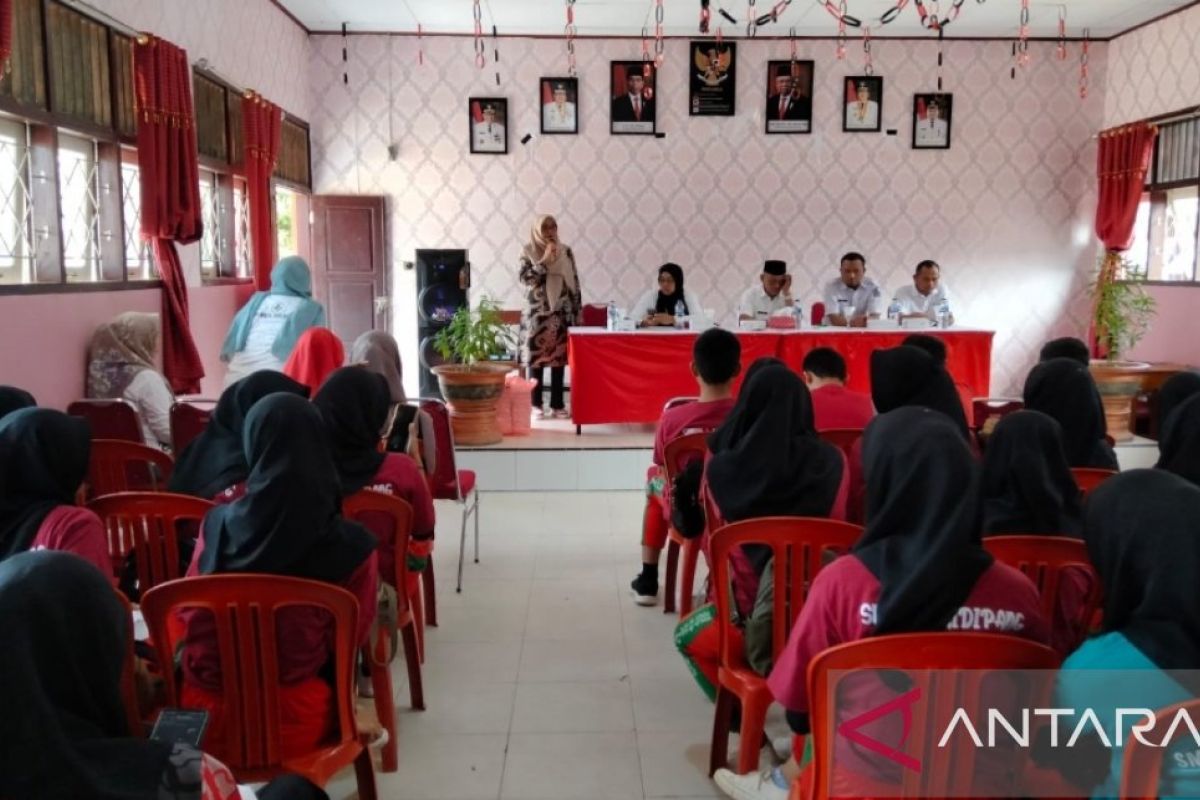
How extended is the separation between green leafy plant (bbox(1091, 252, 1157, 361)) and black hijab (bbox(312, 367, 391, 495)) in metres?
6.79

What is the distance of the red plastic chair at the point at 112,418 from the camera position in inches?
150

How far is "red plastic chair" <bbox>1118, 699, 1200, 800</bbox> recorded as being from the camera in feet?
4.26

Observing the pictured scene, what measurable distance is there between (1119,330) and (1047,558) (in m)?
6.39

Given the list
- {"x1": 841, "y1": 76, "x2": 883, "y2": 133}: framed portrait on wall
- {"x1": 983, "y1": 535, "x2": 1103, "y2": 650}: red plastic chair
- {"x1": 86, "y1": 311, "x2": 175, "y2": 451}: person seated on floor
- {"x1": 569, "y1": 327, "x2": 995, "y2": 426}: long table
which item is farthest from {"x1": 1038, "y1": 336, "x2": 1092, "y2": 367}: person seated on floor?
{"x1": 841, "y1": 76, "x2": 883, "y2": 133}: framed portrait on wall

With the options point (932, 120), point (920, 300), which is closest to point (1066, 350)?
point (920, 300)

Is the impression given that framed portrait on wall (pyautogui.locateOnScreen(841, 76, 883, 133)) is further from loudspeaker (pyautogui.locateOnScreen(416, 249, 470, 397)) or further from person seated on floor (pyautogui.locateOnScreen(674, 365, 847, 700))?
person seated on floor (pyautogui.locateOnScreen(674, 365, 847, 700))

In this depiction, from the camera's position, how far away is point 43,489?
2.19 meters

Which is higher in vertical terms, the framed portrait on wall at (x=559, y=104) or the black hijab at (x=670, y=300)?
the framed portrait on wall at (x=559, y=104)

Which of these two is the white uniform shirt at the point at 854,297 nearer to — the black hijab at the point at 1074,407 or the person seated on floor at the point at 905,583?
the black hijab at the point at 1074,407

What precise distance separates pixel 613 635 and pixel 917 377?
4.85 ft

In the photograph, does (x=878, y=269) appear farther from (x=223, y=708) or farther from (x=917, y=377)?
(x=223, y=708)

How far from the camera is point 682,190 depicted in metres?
8.70

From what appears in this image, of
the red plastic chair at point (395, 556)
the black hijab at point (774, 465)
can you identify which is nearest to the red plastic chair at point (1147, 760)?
the black hijab at point (774, 465)

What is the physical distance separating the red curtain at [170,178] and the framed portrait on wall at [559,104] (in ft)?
11.5
